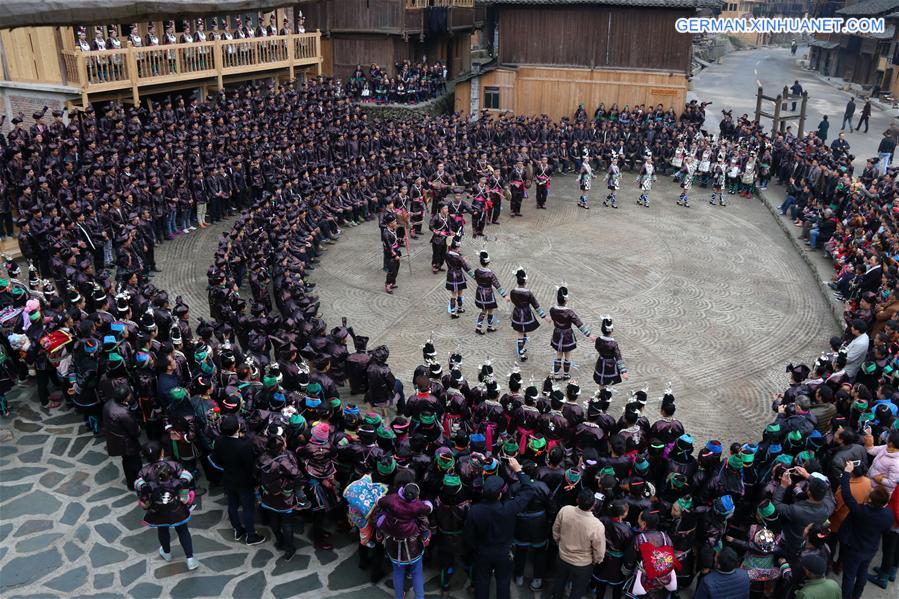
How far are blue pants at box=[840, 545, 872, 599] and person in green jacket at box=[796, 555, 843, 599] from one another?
1490mm

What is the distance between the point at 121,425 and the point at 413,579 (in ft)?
12.8

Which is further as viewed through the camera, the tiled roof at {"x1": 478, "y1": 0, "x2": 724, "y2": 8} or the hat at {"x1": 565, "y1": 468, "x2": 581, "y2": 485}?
the tiled roof at {"x1": 478, "y1": 0, "x2": 724, "y2": 8}

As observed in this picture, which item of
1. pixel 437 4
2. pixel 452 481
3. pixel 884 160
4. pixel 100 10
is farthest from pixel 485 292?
pixel 437 4

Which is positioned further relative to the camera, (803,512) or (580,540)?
(803,512)

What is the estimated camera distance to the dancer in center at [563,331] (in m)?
12.3

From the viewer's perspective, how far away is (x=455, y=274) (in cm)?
1487

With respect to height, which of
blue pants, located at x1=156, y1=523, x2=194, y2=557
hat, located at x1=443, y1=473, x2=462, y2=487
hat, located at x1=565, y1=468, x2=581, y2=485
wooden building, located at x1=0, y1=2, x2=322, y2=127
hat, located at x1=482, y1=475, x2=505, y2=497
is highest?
wooden building, located at x1=0, y1=2, x2=322, y2=127

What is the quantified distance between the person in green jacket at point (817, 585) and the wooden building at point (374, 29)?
29.8 metres

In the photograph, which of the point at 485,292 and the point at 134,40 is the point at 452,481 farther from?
the point at 134,40

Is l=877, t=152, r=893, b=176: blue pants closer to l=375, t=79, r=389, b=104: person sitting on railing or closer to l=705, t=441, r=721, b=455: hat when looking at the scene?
l=375, t=79, r=389, b=104: person sitting on railing

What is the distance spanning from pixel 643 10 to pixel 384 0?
11469 mm

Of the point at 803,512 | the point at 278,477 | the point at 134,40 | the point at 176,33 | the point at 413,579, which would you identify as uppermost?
the point at 176,33

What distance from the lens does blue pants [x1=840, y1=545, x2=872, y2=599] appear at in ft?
23.7

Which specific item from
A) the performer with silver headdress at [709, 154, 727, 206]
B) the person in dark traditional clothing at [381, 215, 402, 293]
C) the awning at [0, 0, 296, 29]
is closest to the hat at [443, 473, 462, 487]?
the awning at [0, 0, 296, 29]
